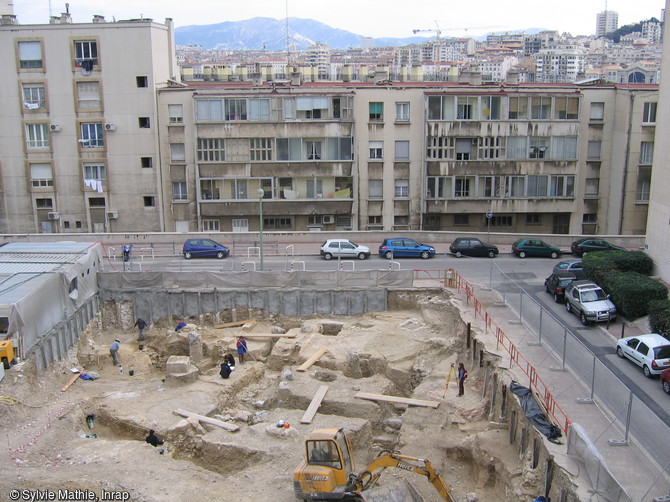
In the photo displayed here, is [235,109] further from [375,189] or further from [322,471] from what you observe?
[322,471]

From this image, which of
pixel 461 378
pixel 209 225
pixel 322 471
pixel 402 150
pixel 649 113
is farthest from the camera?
Result: pixel 209 225

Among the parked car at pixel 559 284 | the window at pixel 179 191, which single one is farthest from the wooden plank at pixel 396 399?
the window at pixel 179 191

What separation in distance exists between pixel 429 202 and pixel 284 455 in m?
35.5

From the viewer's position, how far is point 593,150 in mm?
57781

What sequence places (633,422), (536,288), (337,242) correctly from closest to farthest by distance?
1. (633,422)
2. (536,288)
3. (337,242)

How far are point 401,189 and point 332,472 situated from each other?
3925 centimetres

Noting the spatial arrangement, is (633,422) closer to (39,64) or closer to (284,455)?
(284,455)

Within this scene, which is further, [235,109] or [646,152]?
[235,109]

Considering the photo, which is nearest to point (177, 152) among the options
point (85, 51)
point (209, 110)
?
point (209, 110)

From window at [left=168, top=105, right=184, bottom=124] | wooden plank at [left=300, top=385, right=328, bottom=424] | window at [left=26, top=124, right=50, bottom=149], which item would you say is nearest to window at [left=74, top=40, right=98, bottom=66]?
window at [left=26, top=124, right=50, bottom=149]

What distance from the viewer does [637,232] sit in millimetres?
57000

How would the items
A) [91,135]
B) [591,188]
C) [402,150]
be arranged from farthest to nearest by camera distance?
1. [591,188]
2. [402,150]
3. [91,135]

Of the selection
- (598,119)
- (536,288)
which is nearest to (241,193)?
(536,288)

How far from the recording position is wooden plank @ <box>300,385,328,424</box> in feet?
92.8
